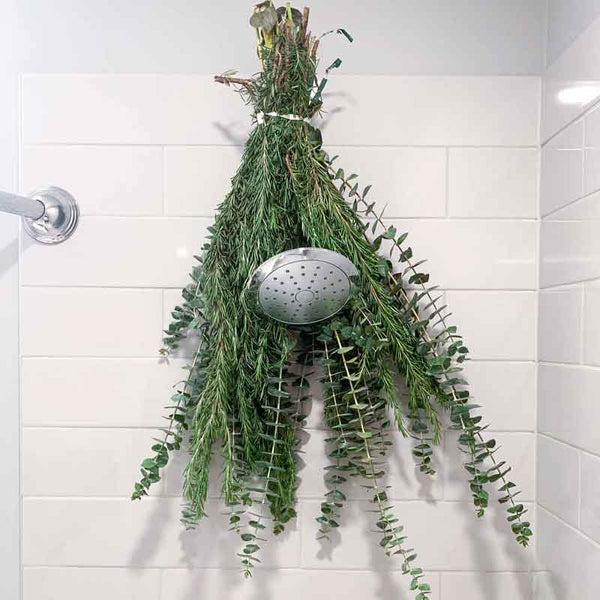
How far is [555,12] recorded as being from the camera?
1.15 metres

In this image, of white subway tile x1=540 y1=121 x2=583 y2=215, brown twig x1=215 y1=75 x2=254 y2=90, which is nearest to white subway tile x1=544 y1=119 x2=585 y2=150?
white subway tile x1=540 y1=121 x2=583 y2=215

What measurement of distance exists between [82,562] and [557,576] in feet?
2.42

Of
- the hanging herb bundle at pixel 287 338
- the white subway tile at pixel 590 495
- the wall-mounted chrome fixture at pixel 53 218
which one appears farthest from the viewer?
the wall-mounted chrome fixture at pixel 53 218

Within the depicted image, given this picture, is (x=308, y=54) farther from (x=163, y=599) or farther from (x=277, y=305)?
(x=163, y=599)

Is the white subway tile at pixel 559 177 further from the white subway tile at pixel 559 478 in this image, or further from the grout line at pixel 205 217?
the white subway tile at pixel 559 478

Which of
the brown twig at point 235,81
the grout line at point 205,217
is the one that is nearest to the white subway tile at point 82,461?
the grout line at point 205,217

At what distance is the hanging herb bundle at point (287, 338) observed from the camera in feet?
3.48

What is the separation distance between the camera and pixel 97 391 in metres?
1.19

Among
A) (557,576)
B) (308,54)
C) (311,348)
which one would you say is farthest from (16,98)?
(557,576)

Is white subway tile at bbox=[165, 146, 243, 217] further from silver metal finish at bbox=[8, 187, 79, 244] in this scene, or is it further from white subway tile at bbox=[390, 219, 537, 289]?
white subway tile at bbox=[390, 219, 537, 289]

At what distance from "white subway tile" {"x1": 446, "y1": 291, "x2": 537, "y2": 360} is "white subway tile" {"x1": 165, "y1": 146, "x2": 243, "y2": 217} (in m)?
0.40

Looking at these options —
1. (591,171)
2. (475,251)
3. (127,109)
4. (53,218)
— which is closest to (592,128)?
(591,171)

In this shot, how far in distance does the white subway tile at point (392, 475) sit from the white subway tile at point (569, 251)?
332 millimetres

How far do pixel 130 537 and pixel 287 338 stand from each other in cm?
42
